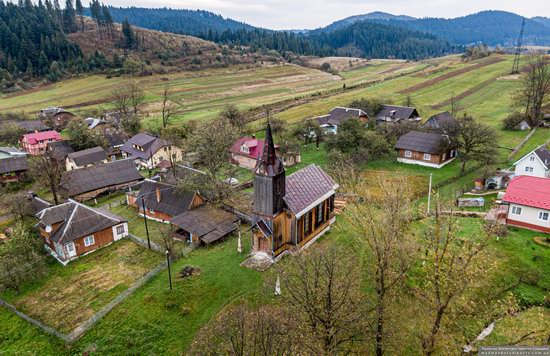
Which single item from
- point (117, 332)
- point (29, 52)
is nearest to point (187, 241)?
point (117, 332)

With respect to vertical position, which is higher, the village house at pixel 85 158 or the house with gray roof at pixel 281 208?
the house with gray roof at pixel 281 208

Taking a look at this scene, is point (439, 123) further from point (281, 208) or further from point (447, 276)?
point (447, 276)

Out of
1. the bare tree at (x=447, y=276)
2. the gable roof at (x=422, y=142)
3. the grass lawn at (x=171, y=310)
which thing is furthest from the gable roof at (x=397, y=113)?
the bare tree at (x=447, y=276)

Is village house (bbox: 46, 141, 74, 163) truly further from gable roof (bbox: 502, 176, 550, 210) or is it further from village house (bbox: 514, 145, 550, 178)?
village house (bbox: 514, 145, 550, 178)

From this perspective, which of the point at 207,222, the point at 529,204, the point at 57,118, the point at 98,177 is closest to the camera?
the point at 529,204

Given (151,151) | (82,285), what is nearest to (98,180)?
(151,151)

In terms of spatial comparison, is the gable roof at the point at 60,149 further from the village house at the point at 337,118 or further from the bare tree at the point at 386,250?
the bare tree at the point at 386,250
